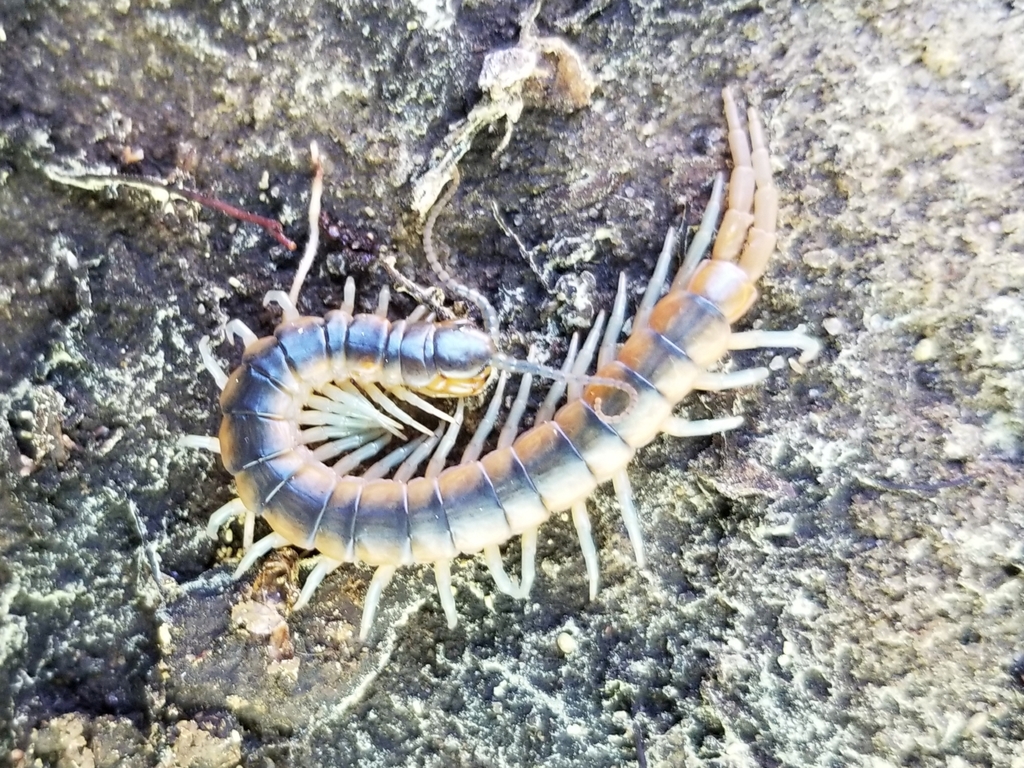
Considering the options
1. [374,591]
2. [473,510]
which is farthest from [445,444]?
[374,591]

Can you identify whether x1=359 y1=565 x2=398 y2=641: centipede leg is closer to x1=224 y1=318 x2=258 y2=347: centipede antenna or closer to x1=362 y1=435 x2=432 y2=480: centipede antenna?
x1=362 y1=435 x2=432 y2=480: centipede antenna

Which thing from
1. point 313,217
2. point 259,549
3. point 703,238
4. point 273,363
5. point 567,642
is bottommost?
point 567,642

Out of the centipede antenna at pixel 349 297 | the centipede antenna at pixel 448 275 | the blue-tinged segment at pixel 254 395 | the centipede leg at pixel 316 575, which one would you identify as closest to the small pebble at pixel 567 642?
the centipede leg at pixel 316 575

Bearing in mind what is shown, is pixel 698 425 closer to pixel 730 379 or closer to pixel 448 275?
pixel 730 379

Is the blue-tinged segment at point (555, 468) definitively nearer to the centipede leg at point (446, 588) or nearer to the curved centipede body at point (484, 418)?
the curved centipede body at point (484, 418)

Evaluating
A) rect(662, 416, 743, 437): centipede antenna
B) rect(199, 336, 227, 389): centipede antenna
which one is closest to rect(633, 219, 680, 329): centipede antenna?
rect(662, 416, 743, 437): centipede antenna

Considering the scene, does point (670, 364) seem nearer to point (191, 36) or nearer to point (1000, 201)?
point (1000, 201)
